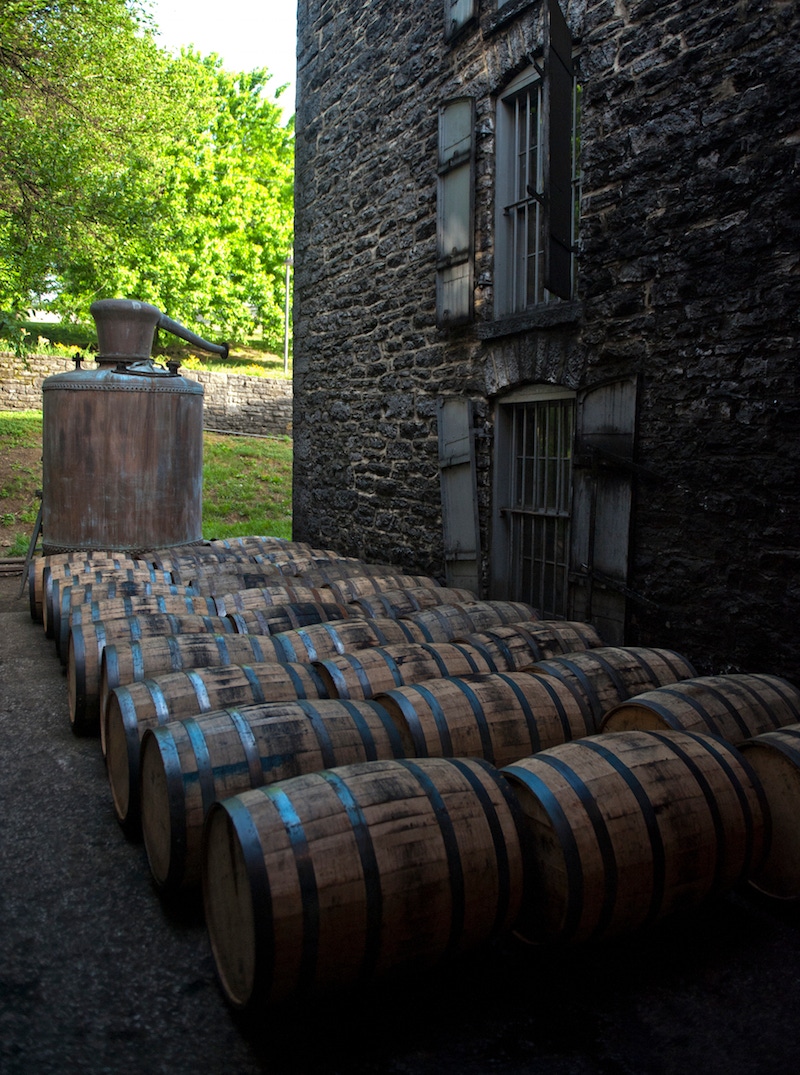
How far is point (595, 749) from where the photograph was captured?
9.34 ft

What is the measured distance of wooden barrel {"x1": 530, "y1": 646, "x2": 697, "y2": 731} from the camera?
3.84 meters

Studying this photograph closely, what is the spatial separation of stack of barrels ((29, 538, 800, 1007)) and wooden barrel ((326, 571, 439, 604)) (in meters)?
1.64

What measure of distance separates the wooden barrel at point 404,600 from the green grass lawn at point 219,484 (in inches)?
298

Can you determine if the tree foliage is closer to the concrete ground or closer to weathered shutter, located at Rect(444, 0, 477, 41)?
weathered shutter, located at Rect(444, 0, 477, 41)

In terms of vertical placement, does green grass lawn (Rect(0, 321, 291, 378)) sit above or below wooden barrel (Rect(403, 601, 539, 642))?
above

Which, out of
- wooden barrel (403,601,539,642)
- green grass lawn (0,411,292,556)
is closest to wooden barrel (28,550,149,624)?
wooden barrel (403,601,539,642)

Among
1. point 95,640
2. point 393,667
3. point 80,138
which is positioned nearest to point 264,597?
point 95,640

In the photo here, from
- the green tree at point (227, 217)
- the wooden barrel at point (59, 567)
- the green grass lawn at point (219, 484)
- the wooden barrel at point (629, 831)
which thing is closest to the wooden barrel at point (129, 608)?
the wooden barrel at point (59, 567)

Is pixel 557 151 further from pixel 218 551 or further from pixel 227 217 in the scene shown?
pixel 227 217

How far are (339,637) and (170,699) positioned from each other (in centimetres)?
132

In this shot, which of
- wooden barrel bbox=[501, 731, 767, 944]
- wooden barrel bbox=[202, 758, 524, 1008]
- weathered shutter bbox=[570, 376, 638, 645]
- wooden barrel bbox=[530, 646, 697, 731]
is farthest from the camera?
weathered shutter bbox=[570, 376, 638, 645]

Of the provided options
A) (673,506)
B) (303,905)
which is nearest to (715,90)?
(673,506)

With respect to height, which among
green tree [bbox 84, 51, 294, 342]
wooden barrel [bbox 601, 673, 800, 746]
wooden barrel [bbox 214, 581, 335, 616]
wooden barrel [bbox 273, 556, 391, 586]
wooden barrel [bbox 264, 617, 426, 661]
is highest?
green tree [bbox 84, 51, 294, 342]

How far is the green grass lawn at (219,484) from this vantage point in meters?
13.8
